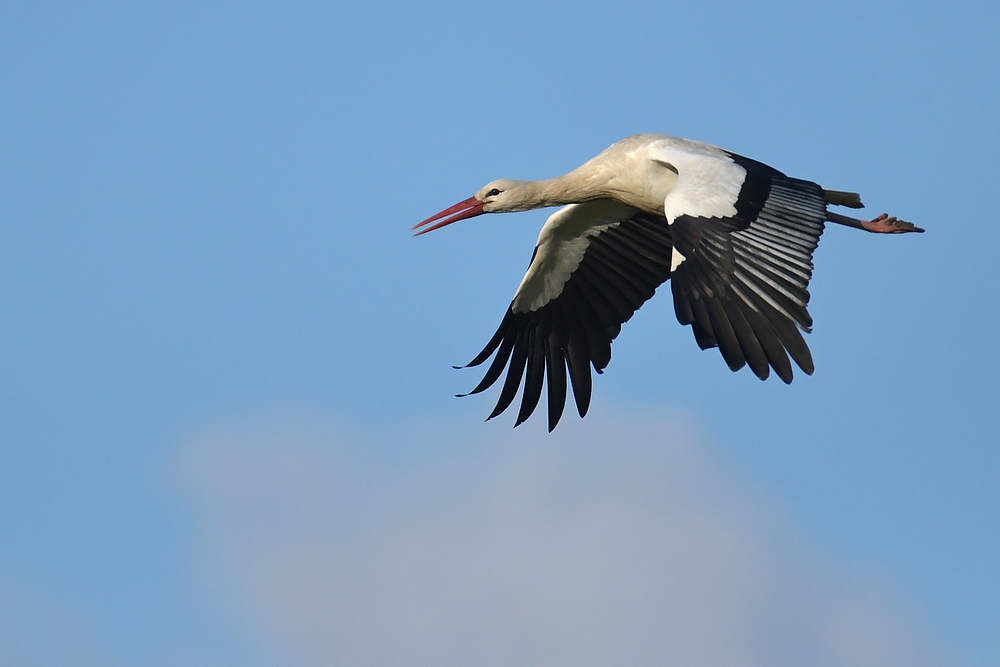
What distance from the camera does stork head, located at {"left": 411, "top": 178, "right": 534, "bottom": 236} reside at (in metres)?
11.5

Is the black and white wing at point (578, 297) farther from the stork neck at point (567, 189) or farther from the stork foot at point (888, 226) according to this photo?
the stork foot at point (888, 226)

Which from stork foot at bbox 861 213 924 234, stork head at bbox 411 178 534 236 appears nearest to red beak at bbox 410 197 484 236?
stork head at bbox 411 178 534 236

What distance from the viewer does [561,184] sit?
37.0ft

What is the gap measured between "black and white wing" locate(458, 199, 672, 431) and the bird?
0.04 ft

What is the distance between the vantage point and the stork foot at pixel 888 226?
11.3 m

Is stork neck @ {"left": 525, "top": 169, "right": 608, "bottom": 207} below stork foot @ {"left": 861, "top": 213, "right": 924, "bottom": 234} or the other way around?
the other way around

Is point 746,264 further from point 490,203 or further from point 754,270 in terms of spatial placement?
point 490,203

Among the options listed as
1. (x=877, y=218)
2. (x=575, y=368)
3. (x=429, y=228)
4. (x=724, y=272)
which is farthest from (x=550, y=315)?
(x=724, y=272)

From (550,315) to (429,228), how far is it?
1299mm

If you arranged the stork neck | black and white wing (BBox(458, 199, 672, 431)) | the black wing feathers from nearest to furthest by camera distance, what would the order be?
the black wing feathers, the stork neck, black and white wing (BBox(458, 199, 672, 431))

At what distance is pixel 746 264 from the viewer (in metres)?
8.80

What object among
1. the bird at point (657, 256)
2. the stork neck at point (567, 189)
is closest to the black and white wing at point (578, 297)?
the bird at point (657, 256)

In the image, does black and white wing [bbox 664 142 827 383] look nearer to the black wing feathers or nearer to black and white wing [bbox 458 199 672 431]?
the black wing feathers

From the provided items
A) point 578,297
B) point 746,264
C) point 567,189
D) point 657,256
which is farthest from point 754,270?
point 578,297
